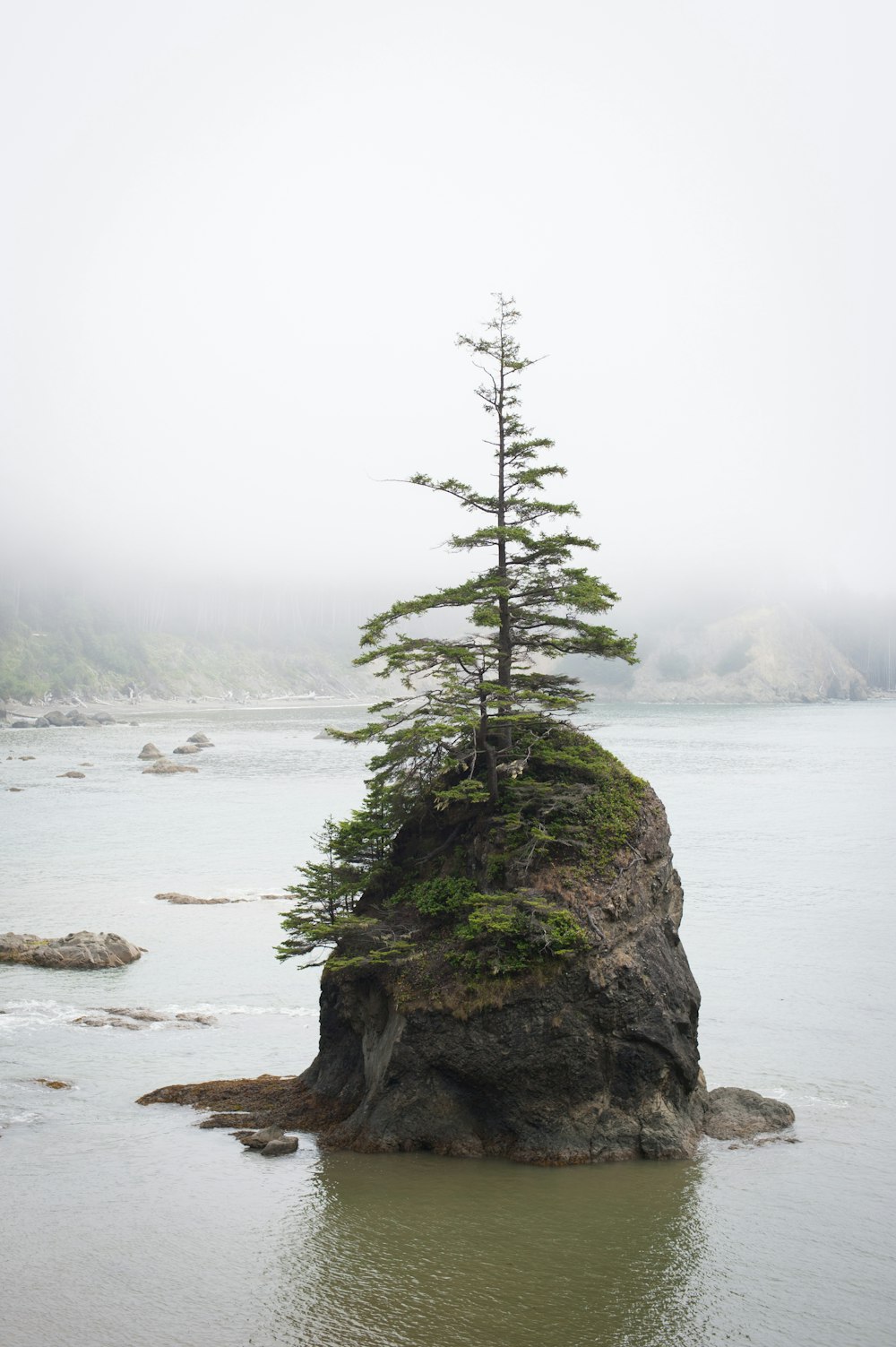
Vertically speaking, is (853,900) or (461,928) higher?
(461,928)

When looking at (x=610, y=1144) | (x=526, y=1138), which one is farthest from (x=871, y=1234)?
(x=526, y=1138)

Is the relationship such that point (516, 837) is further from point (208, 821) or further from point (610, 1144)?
point (208, 821)

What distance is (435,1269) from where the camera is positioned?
19562 millimetres

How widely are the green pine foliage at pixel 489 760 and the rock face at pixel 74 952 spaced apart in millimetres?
18267

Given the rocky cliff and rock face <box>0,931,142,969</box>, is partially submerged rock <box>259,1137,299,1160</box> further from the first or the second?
rock face <box>0,931,142,969</box>

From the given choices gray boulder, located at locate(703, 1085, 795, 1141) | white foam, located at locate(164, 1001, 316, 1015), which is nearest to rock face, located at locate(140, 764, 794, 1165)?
gray boulder, located at locate(703, 1085, 795, 1141)

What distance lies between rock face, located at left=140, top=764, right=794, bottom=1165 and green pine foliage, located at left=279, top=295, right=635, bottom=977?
0.60 m

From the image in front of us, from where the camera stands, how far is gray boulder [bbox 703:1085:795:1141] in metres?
26.6

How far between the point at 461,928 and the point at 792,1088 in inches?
510

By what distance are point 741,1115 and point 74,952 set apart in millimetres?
28569

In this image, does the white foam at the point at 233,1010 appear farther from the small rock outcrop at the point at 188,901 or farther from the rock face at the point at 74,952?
the small rock outcrop at the point at 188,901

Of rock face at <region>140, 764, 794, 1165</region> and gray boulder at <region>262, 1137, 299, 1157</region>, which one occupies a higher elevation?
rock face at <region>140, 764, 794, 1165</region>

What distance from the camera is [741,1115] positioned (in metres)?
27.2

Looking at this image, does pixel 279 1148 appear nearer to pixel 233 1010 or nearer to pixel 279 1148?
pixel 279 1148
